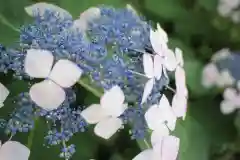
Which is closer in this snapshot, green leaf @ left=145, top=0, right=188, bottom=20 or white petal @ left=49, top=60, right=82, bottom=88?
white petal @ left=49, top=60, right=82, bottom=88

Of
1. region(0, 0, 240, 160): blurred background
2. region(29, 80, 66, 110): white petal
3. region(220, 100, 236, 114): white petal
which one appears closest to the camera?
region(29, 80, 66, 110): white petal

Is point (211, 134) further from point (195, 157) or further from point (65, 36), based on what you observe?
point (65, 36)

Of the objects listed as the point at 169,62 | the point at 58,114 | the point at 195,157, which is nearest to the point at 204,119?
the point at 195,157

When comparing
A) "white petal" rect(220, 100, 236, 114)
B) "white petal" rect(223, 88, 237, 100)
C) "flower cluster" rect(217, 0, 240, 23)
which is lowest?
"white petal" rect(220, 100, 236, 114)

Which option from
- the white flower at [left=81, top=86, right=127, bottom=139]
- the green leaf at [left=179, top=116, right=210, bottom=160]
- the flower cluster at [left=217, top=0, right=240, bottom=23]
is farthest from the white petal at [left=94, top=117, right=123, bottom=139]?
the flower cluster at [left=217, top=0, right=240, bottom=23]

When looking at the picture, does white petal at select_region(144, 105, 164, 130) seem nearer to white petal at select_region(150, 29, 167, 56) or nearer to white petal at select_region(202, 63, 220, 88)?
white petal at select_region(150, 29, 167, 56)

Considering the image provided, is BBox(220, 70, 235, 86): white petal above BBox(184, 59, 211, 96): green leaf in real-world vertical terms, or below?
above

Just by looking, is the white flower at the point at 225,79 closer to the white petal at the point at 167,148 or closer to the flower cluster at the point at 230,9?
the flower cluster at the point at 230,9
